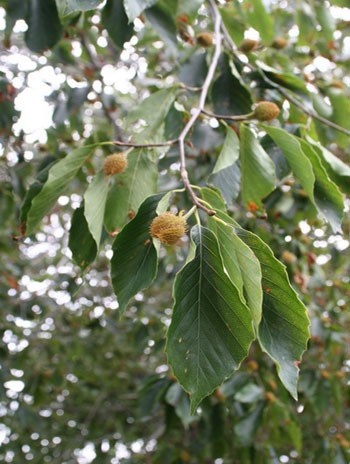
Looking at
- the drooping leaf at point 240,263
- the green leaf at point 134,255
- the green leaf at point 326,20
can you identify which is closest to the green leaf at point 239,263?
the drooping leaf at point 240,263

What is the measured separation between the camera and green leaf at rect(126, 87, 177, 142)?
1.42 m

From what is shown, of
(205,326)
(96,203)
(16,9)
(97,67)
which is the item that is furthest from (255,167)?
(97,67)

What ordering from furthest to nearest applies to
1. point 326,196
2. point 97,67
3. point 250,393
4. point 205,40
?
1. point 97,67
2. point 250,393
3. point 205,40
4. point 326,196

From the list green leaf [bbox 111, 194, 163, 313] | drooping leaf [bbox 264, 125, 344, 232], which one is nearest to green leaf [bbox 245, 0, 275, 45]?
drooping leaf [bbox 264, 125, 344, 232]

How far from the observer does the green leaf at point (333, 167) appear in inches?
52.5

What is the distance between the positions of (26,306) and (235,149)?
259cm

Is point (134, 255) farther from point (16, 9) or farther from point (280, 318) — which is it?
point (16, 9)

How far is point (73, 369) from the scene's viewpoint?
173 inches

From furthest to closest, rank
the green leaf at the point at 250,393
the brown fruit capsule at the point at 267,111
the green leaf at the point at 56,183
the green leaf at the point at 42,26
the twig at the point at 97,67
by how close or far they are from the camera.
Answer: the twig at the point at 97,67, the green leaf at the point at 250,393, the green leaf at the point at 42,26, the brown fruit capsule at the point at 267,111, the green leaf at the point at 56,183

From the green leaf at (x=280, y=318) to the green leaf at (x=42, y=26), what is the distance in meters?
1.14

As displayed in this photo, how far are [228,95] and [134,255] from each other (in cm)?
86

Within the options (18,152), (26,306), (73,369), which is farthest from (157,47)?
(73,369)

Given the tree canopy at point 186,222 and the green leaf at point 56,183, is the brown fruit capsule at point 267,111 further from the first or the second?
the green leaf at point 56,183

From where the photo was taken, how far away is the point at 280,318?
0.87 metres
